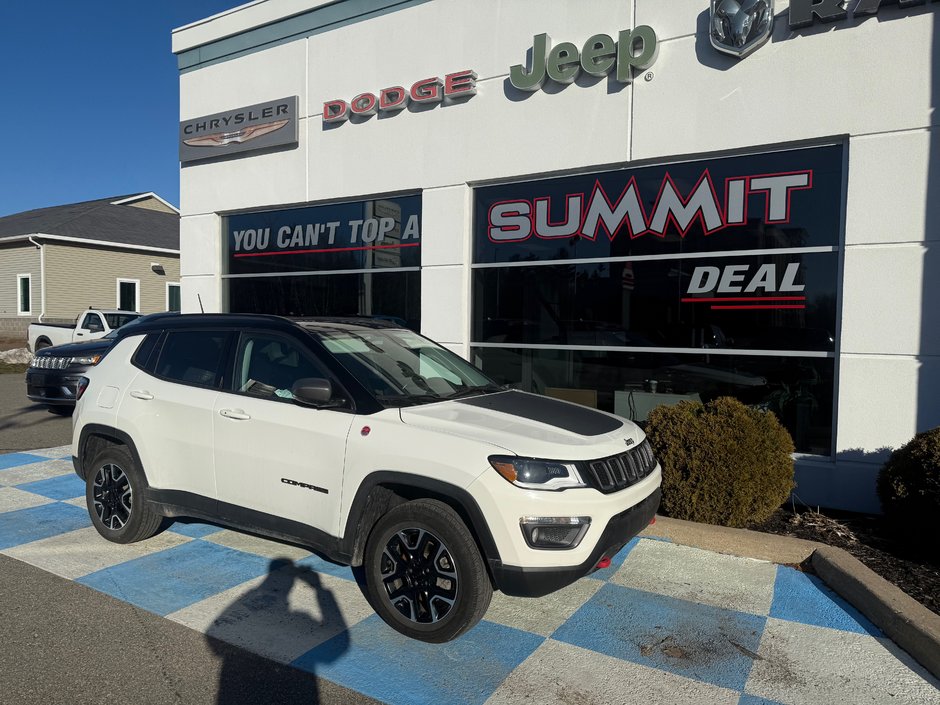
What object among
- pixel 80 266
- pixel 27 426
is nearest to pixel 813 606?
pixel 27 426

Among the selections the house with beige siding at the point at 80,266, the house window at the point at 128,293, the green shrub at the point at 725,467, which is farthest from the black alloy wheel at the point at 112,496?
the house window at the point at 128,293

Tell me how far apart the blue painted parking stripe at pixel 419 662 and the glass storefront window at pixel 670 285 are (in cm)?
428

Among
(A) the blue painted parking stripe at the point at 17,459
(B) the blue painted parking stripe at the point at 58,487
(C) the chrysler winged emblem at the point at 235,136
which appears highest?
(C) the chrysler winged emblem at the point at 235,136

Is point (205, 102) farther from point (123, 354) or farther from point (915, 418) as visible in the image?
point (915, 418)

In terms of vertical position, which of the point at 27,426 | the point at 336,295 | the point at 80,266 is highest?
the point at 80,266

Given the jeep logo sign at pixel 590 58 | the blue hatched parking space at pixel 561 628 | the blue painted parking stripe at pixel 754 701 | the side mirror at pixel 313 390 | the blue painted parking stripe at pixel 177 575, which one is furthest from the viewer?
the jeep logo sign at pixel 590 58

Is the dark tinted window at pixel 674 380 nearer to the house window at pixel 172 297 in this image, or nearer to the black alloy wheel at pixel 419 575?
the black alloy wheel at pixel 419 575

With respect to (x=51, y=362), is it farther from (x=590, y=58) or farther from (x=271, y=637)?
(x=590, y=58)

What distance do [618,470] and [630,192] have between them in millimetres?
4614

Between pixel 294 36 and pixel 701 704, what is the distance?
1000 centimetres

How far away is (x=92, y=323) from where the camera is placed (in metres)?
16.3

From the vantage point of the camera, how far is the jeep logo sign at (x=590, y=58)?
7270mm

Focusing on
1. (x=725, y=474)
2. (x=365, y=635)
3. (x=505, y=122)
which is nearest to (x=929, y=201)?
(x=725, y=474)

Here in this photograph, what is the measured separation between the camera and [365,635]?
12.5ft
